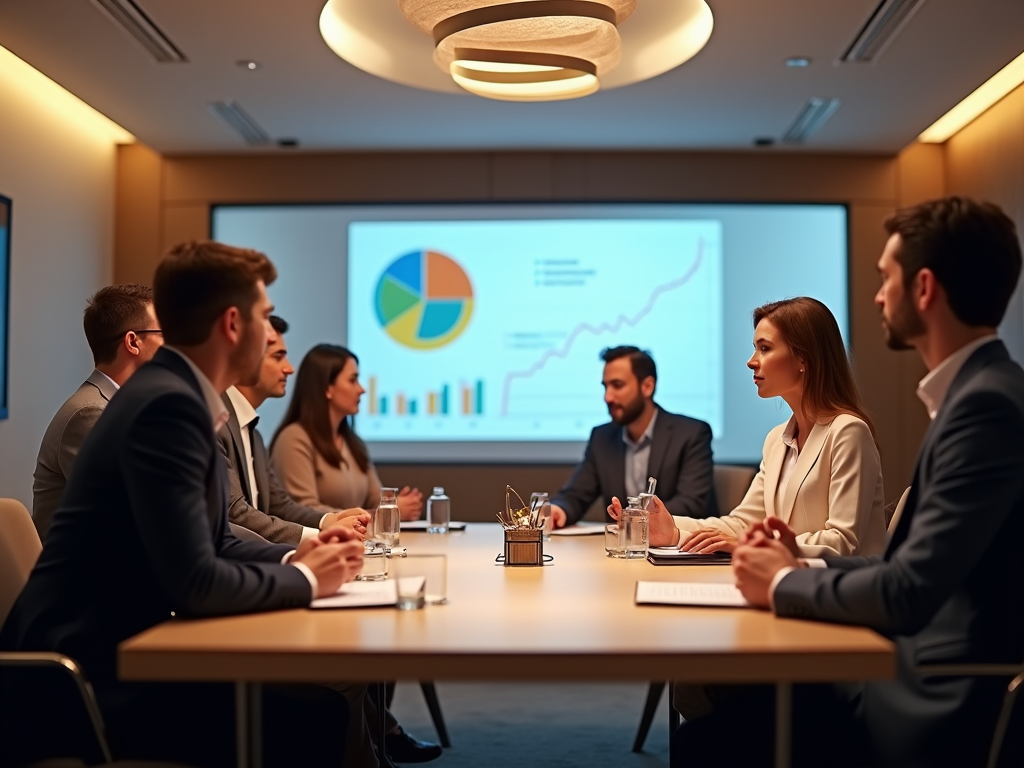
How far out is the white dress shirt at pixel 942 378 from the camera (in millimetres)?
1988

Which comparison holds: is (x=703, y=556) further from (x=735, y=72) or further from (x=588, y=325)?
(x=588, y=325)

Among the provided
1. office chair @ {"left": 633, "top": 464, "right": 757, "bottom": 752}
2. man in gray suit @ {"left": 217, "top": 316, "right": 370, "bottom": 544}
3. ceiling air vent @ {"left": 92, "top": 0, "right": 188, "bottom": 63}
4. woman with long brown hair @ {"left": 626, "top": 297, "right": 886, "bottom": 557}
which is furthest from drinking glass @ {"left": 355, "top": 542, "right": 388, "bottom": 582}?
ceiling air vent @ {"left": 92, "top": 0, "right": 188, "bottom": 63}

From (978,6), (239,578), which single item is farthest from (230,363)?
(978,6)

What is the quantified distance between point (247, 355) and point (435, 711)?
2371mm

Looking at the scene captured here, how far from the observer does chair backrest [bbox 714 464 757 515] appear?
4340 millimetres

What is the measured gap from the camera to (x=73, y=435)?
3000mm

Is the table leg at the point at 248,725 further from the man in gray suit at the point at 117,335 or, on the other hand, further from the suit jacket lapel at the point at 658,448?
the suit jacket lapel at the point at 658,448

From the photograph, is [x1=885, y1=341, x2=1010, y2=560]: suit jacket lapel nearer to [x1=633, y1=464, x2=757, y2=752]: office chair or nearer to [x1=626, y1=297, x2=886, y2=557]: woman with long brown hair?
[x1=626, y1=297, x2=886, y2=557]: woman with long brown hair

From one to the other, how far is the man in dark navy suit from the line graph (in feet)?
16.0

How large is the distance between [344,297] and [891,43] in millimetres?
3749

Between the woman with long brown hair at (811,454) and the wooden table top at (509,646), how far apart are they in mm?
895

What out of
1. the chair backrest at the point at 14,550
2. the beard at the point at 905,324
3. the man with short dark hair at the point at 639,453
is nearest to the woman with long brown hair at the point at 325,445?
the man with short dark hair at the point at 639,453

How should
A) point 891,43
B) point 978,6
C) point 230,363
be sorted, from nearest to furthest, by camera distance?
point 230,363
point 978,6
point 891,43

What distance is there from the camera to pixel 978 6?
14.3 feet
